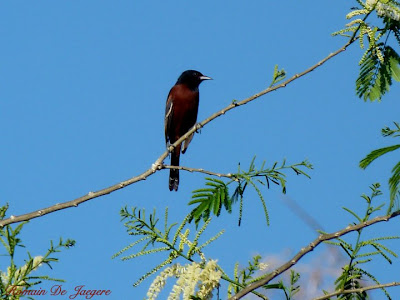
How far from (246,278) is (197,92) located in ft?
20.2

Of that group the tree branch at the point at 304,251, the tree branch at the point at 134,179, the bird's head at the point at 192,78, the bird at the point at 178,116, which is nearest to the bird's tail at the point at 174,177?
the bird at the point at 178,116

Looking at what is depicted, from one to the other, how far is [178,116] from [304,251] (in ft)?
19.5

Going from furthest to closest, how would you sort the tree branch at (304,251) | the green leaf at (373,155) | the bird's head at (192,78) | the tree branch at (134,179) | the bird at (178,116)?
1. the bird's head at (192,78)
2. the bird at (178,116)
3. the tree branch at (134,179)
4. the green leaf at (373,155)
5. the tree branch at (304,251)

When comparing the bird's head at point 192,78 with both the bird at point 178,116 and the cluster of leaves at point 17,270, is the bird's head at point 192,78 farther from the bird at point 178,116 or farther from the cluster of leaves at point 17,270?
the cluster of leaves at point 17,270

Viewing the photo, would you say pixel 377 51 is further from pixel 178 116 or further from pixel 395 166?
pixel 178 116

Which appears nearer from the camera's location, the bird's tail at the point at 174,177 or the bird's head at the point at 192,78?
the bird's tail at the point at 174,177

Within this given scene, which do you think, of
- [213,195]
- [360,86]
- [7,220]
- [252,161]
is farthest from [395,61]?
[7,220]

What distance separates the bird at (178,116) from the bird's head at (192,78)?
5 cm

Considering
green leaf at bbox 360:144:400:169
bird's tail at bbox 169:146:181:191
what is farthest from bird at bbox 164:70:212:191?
green leaf at bbox 360:144:400:169

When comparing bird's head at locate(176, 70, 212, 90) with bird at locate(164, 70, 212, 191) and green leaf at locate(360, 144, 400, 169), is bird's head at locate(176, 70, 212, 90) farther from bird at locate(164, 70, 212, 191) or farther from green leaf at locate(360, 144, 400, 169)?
green leaf at locate(360, 144, 400, 169)

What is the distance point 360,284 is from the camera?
2.04 m

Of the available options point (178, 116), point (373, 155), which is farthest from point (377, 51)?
point (178, 116)

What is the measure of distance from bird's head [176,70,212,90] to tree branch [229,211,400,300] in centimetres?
628

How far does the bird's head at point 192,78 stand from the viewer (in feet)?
26.7
